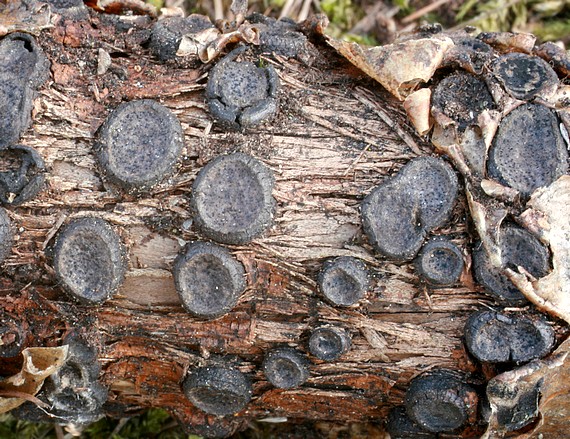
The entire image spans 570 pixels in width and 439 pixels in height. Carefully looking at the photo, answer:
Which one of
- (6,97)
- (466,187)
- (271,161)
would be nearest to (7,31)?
(6,97)

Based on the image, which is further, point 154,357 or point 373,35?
point 373,35

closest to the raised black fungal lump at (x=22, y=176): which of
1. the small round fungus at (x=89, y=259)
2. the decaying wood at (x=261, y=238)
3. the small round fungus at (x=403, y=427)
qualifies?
the decaying wood at (x=261, y=238)

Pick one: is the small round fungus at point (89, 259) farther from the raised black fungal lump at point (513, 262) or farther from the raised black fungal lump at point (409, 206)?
the raised black fungal lump at point (513, 262)

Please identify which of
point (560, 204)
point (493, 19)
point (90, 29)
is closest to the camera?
point (560, 204)

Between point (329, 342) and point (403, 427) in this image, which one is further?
point (403, 427)

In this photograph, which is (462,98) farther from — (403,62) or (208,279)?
(208,279)

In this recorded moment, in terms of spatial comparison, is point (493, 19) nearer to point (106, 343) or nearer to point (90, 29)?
point (90, 29)

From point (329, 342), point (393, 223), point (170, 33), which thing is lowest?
point (329, 342)

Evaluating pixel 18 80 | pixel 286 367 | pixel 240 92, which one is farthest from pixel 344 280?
pixel 18 80
